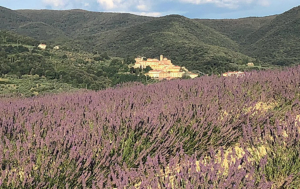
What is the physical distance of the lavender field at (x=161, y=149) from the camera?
1374mm

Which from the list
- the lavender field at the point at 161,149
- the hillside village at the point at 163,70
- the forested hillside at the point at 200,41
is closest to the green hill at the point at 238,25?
the forested hillside at the point at 200,41

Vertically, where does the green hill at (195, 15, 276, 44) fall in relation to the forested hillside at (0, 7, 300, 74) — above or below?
above

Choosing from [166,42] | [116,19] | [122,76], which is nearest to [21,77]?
[122,76]

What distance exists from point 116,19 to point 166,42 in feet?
352

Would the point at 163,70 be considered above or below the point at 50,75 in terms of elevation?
above

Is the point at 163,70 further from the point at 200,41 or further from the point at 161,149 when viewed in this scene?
the point at 200,41

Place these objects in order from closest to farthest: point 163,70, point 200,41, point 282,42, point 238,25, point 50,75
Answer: point 50,75 < point 163,70 < point 282,42 < point 200,41 < point 238,25

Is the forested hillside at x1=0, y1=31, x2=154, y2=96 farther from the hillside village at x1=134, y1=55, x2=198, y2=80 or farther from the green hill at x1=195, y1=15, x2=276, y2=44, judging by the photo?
the green hill at x1=195, y1=15, x2=276, y2=44

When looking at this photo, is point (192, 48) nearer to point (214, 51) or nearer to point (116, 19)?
point (214, 51)

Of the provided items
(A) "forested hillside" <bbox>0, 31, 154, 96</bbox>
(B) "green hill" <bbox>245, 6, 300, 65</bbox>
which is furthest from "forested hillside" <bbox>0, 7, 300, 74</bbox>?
(A) "forested hillside" <bbox>0, 31, 154, 96</bbox>

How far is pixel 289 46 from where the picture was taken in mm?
81812

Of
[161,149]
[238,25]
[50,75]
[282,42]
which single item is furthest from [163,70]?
[238,25]

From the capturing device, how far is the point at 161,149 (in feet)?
6.36

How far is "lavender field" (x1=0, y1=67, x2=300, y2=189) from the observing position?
4.51ft
